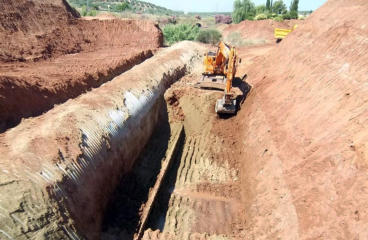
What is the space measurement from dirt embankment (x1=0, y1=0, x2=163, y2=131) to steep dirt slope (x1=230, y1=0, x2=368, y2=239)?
628 cm

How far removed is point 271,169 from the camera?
7.49m

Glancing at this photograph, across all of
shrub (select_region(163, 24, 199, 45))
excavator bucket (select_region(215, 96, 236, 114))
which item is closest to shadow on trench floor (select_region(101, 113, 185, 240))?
excavator bucket (select_region(215, 96, 236, 114))

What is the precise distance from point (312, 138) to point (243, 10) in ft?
152

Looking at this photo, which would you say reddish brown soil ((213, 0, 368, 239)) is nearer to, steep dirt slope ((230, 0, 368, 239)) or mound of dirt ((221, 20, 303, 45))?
steep dirt slope ((230, 0, 368, 239))

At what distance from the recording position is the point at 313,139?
22.4 ft

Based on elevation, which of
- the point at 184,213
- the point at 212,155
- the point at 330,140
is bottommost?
the point at 184,213

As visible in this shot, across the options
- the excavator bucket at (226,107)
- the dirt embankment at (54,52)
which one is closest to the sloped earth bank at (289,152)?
the excavator bucket at (226,107)

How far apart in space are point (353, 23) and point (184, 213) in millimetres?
8257

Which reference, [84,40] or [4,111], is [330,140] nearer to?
[4,111]

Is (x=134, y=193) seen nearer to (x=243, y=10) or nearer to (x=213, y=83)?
(x=213, y=83)

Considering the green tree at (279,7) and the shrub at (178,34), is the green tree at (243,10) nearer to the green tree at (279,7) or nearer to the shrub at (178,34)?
the green tree at (279,7)

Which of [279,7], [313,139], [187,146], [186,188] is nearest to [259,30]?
[187,146]

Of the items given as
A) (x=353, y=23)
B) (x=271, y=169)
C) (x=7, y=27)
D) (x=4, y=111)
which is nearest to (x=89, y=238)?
(x=4, y=111)

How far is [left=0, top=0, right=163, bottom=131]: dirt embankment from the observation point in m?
8.10
